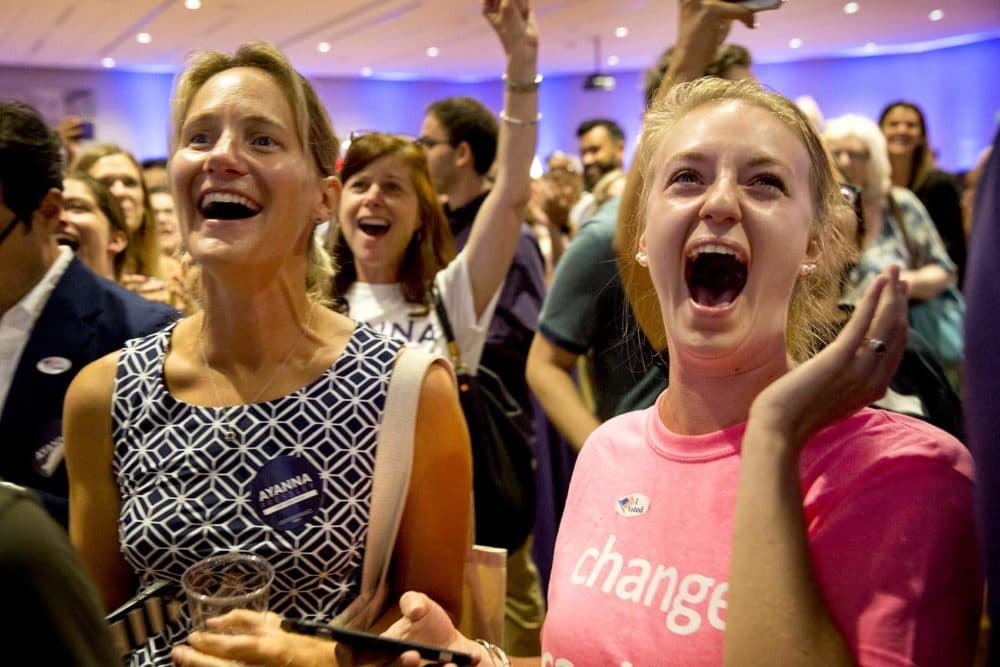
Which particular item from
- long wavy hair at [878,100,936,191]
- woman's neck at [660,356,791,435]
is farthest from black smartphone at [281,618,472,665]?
long wavy hair at [878,100,936,191]

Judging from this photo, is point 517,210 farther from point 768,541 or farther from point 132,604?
point 768,541

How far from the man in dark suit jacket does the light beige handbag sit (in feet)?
2.28

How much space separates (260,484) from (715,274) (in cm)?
76

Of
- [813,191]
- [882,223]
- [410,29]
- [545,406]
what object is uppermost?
[410,29]

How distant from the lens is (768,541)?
93 centimetres

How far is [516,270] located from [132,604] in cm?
210

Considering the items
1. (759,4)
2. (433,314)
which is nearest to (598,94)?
(433,314)

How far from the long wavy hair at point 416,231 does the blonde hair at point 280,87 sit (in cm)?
96

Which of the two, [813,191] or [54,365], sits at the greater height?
[813,191]

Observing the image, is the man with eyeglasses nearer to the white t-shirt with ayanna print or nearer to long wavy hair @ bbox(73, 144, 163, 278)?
the white t-shirt with ayanna print

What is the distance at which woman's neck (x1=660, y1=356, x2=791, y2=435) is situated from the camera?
47.5 inches

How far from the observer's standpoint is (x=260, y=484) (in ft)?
4.78

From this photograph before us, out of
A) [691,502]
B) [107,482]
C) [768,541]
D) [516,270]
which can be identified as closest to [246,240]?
[107,482]

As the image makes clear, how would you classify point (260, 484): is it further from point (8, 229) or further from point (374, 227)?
point (374, 227)
